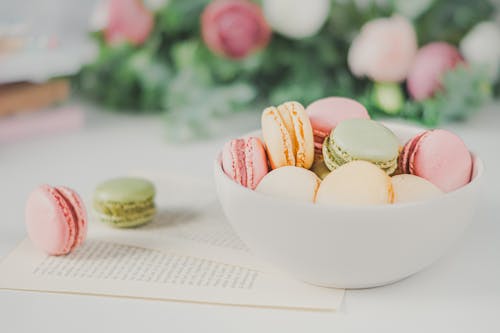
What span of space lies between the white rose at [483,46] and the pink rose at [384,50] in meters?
0.11

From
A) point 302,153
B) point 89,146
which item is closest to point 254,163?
point 302,153

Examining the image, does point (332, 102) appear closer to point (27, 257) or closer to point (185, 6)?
point (27, 257)

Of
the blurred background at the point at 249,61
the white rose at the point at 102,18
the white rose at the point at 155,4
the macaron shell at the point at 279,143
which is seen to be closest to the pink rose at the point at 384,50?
the blurred background at the point at 249,61

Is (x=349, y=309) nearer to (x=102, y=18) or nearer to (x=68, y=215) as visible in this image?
(x=68, y=215)

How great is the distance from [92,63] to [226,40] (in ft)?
1.06

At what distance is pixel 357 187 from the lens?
65cm

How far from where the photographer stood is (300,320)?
67 centimetres

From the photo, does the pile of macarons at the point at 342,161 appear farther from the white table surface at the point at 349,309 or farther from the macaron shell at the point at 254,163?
the white table surface at the point at 349,309

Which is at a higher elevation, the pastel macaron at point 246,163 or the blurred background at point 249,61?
the pastel macaron at point 246,163

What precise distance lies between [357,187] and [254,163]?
12 cm

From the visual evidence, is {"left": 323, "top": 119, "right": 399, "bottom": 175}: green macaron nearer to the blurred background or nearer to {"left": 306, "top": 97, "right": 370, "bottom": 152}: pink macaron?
{"left": 306, "top": 97, "right": 370, "bottom": 152}: pink macaron

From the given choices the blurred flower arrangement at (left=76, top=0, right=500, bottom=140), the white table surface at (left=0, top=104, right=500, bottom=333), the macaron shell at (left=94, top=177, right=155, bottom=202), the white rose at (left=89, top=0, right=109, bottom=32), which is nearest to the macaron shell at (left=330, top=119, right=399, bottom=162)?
the white table surface at (left=0, top=104, right=500, bottom=333)

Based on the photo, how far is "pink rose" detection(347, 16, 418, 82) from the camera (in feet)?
4.22

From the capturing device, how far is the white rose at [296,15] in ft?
4.26
